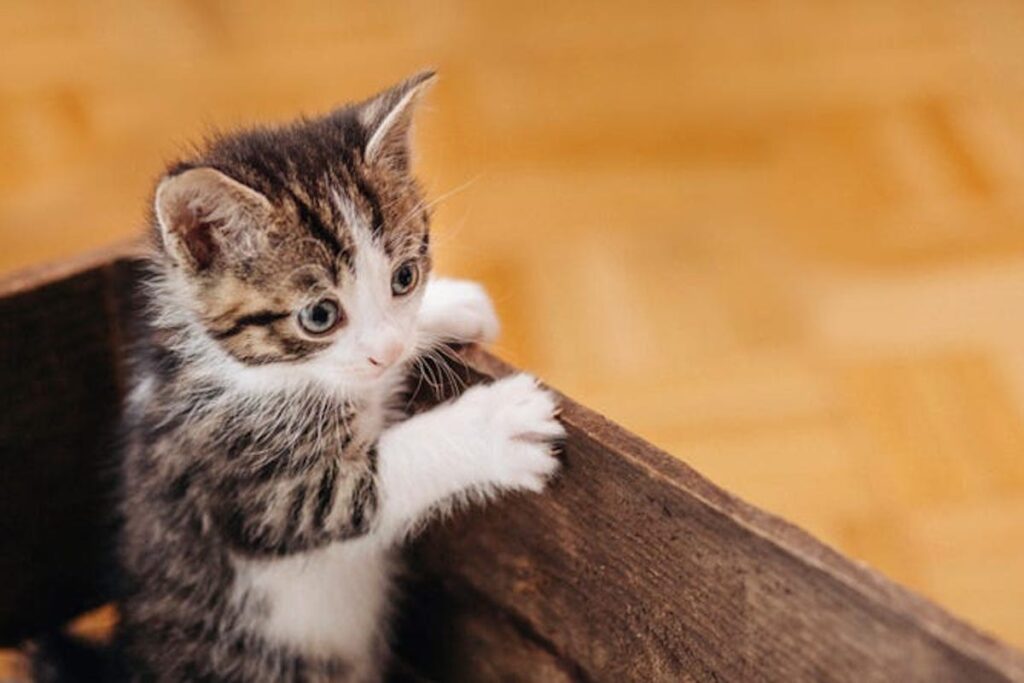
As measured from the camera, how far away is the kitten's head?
32.6 inches

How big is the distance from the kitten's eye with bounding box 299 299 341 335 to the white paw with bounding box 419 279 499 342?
73 mm

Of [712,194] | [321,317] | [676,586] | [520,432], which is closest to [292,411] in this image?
[321,317]

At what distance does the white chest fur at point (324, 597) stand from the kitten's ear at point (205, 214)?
204 mm

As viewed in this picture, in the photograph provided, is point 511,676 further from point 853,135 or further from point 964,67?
point 964,67

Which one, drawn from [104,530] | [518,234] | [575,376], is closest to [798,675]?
[104,530]

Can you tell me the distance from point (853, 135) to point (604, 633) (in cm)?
120

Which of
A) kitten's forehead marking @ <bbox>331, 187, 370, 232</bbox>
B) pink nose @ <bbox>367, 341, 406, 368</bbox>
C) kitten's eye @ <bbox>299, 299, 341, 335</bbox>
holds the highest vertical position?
kitten's forehead marking @ <bbox>331, 187, 370, 232</bbox>

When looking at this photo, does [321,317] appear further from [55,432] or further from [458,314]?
[55,432]

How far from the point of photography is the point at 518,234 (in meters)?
1.72

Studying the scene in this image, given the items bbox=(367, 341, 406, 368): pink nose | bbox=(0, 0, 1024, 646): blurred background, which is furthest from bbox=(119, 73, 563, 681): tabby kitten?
bbox=(0, 0, 1024, 646): blurred background

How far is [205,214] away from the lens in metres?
0.82

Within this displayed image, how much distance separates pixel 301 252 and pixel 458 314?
0.13 m

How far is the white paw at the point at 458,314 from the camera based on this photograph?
90cm

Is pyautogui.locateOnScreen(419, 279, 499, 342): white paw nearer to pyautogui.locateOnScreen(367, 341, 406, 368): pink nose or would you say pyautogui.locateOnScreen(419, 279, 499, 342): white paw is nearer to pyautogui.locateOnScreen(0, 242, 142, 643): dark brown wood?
pyautogui.locateOnScreen(367, 341, 406, 368): pink nose
